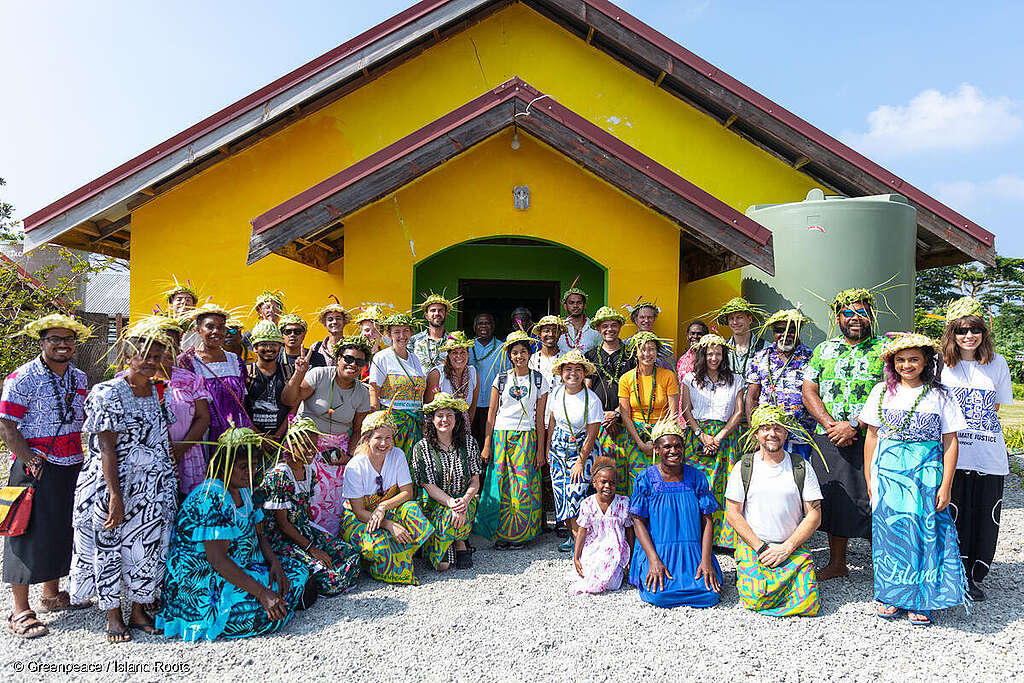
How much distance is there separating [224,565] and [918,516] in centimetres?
410

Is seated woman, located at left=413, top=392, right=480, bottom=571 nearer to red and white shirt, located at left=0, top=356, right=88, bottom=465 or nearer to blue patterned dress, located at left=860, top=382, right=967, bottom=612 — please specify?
red and white shirt, located at left=0, top=356, right=88, bottom=465

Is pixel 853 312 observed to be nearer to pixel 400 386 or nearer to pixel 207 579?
pixel 400 386

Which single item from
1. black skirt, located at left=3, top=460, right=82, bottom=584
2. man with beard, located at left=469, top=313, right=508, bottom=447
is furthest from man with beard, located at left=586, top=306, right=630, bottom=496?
black skirt, located at left=3, top=460, right=82, bottom=584

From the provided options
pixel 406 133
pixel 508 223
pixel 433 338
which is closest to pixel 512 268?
pixel 406 133

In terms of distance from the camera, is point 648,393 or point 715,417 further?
point 648,393

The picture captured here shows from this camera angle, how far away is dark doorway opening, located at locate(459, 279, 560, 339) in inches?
373

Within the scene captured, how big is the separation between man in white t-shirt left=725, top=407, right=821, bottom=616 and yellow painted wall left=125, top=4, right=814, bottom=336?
3.65m

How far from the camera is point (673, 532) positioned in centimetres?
407

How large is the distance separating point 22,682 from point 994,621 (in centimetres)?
547

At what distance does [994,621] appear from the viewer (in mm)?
3805

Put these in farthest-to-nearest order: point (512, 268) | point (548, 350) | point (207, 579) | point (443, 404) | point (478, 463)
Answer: point (512, 268) → point (548, 350) → point (478, 463) → point (443, 404) → point (207, 579)

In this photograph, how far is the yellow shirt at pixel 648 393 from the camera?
4.73 m

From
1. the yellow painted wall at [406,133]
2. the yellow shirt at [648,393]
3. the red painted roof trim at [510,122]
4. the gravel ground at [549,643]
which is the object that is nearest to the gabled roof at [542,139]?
the red painted roof trim at [510,122]

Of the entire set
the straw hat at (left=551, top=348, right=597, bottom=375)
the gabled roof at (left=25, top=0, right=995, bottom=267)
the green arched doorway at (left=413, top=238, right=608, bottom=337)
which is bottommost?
the straw hat at (left=551, top=348, right=597, bottom=375)
